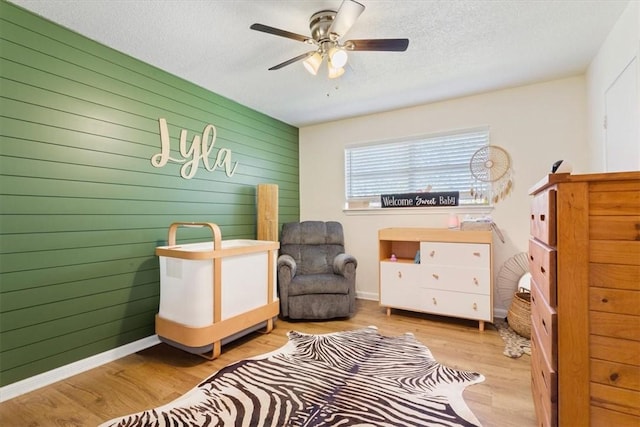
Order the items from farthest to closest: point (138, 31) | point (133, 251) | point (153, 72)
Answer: point (153, 72)
point (133, 251)
point (138, 31)

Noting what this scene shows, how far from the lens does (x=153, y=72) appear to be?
2.54m

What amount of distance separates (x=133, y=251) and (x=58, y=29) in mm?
1648

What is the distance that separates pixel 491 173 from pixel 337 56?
2241mm

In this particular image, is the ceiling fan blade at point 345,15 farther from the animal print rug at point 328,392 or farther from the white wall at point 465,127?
the animal print rug at point 328,392

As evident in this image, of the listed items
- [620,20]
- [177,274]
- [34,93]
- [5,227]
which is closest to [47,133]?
[34,93]

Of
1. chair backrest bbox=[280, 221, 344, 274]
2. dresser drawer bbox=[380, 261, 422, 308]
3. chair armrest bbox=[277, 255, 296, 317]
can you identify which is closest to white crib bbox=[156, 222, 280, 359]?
chair armrest bbox=[277, 255, 296, 317]

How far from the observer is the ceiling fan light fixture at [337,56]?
1.87 metres

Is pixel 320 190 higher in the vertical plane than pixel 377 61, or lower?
lower

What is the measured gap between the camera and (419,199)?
347cm

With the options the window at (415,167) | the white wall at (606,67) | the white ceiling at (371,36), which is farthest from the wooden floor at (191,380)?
the white ceiling at (371,36)

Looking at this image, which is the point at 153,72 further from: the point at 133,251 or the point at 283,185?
the point at 283,185

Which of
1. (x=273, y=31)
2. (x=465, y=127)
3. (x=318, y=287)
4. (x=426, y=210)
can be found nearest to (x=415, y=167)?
(x=426, y=210)

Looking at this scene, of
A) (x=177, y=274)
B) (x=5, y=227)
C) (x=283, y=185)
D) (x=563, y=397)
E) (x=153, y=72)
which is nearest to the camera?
(x=563, y=397)

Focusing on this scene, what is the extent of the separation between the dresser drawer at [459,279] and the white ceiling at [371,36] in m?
1.87
